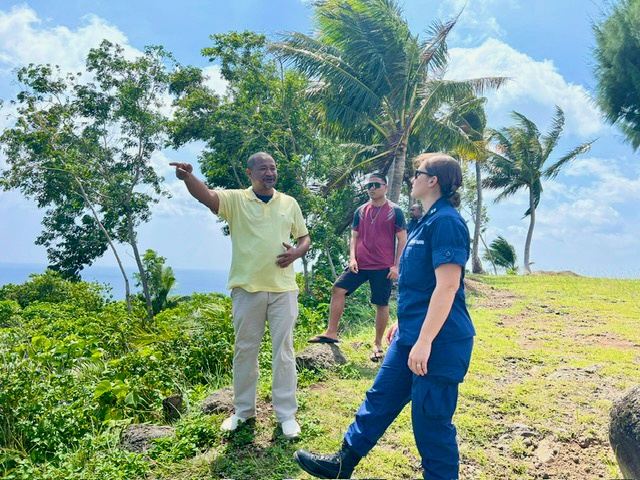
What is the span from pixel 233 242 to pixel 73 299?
60.4ft

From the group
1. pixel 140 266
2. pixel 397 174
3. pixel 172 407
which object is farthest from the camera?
pixel 140 266

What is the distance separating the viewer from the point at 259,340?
12.8 feet

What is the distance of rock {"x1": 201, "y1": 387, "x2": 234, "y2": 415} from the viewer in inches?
170

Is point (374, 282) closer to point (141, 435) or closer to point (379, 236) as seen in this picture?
point (379, 236)

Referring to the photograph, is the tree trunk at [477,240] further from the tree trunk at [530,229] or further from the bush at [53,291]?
the bush at [53,291]

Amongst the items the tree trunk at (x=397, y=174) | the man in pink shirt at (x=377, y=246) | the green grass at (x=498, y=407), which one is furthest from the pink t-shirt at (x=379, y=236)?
the tree trunk at (x=397, y=174)

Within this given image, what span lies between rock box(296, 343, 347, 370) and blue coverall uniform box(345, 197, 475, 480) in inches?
100

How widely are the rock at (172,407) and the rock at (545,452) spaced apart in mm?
3009

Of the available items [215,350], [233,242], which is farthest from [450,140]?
[233,242]

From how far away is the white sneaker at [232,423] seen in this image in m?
3.87

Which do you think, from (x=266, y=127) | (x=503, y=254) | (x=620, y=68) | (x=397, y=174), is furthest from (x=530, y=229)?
(x=266, y=127)

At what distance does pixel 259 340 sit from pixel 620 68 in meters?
21.1

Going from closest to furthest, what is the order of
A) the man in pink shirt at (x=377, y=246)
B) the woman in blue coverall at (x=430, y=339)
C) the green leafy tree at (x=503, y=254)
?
the woman in blue coverall at (x=430, y=339) → the man in pink shirt at (x=377, y=246) → the green leafy tree at (x=503, y=254)

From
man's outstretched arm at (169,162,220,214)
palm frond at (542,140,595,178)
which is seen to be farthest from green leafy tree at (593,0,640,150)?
man's outstretched arm at (169,162,220,214)
